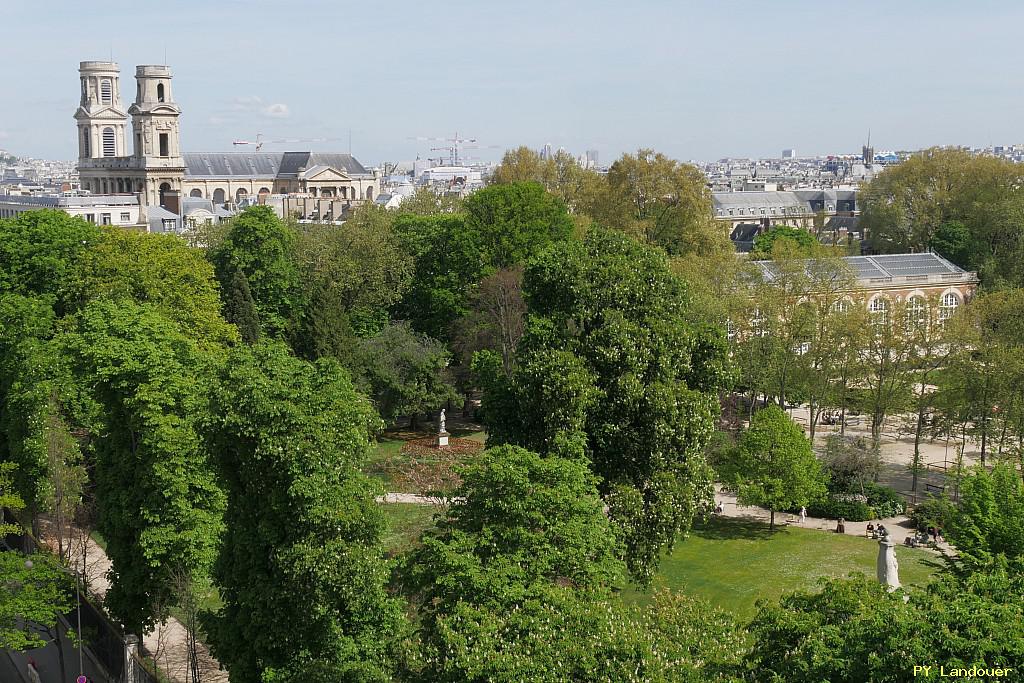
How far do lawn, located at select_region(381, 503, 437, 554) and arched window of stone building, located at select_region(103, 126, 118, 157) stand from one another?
399 feet

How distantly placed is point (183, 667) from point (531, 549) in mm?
12645

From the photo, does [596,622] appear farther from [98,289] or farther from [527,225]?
[527,225]

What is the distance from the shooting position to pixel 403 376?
160ft

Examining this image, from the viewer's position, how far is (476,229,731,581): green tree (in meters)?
26.7

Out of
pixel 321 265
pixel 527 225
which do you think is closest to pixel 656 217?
pixel 527 225

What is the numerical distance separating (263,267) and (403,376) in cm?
1256

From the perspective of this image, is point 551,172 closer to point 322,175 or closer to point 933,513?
point 933,513

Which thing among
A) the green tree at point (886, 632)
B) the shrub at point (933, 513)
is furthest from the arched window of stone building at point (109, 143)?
the green tree at point (886, 632)

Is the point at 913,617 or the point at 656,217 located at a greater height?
the point at 656,217

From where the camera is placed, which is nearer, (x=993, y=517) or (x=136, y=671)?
(x=993, y=517)

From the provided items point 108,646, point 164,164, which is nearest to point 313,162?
point 164,164

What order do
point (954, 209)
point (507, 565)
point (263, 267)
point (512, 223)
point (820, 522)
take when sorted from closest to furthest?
point (507, 565), point (820, 522), point (512, 223), point (263, 267), point (954, 209)

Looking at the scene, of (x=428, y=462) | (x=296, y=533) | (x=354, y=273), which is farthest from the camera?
(x=354, y=273)

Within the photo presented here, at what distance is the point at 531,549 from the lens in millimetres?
20625
